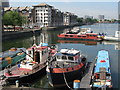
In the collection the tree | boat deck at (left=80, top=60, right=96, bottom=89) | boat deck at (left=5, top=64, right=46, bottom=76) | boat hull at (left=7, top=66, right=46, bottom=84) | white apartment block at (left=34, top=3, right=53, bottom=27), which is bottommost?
boat deck at (left=80, top=60, right=96, bottom=89)

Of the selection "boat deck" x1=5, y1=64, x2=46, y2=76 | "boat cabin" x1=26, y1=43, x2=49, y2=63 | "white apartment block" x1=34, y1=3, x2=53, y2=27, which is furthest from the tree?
"boat deck" x1=5, y1=64, x2=46, y2=76

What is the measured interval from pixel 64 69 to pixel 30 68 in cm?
389

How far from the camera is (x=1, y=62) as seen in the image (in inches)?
800

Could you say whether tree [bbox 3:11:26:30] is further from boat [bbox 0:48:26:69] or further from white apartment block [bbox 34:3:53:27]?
white apartment block [bbox 34:3:53:27]

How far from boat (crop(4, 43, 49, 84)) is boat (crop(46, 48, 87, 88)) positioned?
1884 mm

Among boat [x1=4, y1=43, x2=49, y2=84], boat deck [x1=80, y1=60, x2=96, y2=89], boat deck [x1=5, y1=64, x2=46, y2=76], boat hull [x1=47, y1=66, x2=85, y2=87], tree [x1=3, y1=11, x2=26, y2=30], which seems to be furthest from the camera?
tree [x1=3, y1=11, x2=26, y2=30]

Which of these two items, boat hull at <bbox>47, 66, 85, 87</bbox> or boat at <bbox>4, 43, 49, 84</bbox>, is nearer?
boat hull at <bbox>47, 66, 85, 87</bbox>

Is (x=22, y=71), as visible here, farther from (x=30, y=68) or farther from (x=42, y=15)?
(x=42, y=15)

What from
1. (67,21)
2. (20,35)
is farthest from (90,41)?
(67,21)

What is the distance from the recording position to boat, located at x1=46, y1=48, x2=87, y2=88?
15.0 meters

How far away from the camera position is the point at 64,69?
49.8 ft

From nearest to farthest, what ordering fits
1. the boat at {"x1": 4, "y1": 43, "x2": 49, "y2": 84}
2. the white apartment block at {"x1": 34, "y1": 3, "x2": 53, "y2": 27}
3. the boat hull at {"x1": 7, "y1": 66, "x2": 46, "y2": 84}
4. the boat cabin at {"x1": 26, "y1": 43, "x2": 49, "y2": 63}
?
the boat hull at {"x1": 7, "y1": 66, "x2": 46, "y2": 84} → the boat at {"x1": 4, "y1": 43, "x2": 49, "y2": 84} → the boat cabin at {"x1": 26, "y1": 43, "x2": 49, "y2": 63} → the white apartment block at {"x1": 34, "y1": 3, "x2": 53, "y2": 27}

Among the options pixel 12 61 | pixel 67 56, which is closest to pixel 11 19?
pixel 12 61

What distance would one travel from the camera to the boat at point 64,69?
15.0m
